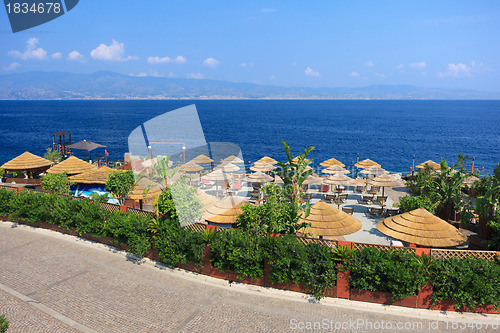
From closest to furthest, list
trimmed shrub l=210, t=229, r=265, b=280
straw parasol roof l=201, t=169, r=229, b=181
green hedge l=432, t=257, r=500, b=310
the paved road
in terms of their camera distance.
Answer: the paved road < green hedge l=432, t=257, r=500, b=310 < trimmed shrub l=210, t=229, r=265, b=280 < straw parasol roof l=201, t=169, r=229, b=181

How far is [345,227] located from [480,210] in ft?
15.2

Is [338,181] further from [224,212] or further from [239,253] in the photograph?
[239,253]

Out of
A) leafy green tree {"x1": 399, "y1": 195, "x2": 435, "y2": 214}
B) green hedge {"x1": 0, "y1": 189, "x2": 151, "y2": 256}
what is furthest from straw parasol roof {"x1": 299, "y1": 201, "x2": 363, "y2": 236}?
green hedge {"x1": 0, "y1": 189, "x2": 151, "y2": 256}

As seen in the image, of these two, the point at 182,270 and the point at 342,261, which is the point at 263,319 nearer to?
the point at 342,261

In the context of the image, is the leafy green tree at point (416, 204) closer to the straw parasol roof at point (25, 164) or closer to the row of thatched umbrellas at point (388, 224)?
the row of thatched umbrellas at point (388, 224)

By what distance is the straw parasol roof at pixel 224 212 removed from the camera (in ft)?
40.0

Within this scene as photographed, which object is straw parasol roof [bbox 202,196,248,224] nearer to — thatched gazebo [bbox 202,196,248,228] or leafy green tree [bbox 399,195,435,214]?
thatched gazebo [bbox 202,196,248,228]

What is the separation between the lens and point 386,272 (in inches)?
363

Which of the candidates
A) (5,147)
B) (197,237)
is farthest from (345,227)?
(5,147)

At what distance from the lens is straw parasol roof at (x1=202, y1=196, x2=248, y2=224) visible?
1220cm

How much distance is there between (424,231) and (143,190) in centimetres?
1161

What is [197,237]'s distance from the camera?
11.1 meters

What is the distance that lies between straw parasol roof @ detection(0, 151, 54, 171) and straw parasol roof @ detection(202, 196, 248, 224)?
14.8 metres

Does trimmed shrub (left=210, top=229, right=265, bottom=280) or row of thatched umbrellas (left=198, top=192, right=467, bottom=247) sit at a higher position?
Result: row of thatched umbrellas (left=198, top=192, right=467, bottom=247)
